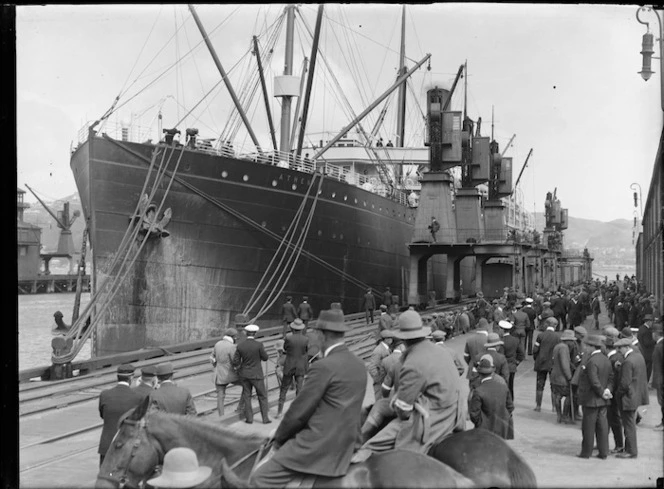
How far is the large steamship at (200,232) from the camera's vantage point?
867 inches

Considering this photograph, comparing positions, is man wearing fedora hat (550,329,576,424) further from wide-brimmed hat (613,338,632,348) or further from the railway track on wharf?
the railway track on wharf

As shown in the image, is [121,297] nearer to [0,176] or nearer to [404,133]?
[0,176]

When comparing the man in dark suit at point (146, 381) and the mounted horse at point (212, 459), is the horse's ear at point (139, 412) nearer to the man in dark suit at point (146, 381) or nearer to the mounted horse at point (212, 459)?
the mounted horse at point (212, 459)

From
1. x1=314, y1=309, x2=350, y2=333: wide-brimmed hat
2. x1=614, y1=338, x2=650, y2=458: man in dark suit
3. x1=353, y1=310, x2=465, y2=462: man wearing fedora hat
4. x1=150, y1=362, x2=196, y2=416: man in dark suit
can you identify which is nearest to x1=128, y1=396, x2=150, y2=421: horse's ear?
x1=314, y1=309, x2=350, y2=333: wide-brimmed hat

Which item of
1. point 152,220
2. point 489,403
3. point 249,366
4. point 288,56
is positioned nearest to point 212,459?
point 489,403

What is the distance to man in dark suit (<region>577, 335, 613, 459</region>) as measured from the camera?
9.33m

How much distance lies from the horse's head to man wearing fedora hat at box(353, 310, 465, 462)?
1.51 meters

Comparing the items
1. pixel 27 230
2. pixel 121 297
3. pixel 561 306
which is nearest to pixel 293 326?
pixel 121 297

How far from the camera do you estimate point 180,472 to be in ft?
14.9

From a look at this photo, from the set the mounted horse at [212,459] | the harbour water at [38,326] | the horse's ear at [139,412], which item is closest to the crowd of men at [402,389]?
the mounted horse at [212,459]

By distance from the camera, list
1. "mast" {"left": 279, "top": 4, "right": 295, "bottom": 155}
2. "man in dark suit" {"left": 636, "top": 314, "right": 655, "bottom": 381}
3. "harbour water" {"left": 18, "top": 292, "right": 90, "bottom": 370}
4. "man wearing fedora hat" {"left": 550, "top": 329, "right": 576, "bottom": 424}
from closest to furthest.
A: "man wearing fedora hat" {"left": 550, "top": 329, "right": 576, "bottom": 424}, "man in dark suit" {"left": 636, "top": 314, "right": 655, "bottom": 381}, "mast" {"left": 279, "top": 4, "right": 295, "bottom": 155}, "harbour water" {"left": 18, "top": 292, "right": 90, "bottom": 370}

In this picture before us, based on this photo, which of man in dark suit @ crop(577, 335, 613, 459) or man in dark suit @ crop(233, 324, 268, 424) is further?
man in dark suit @ crop(233, 324, 268, 424)

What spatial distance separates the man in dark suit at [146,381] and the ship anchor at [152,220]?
47.4ft

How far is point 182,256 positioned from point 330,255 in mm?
7436
